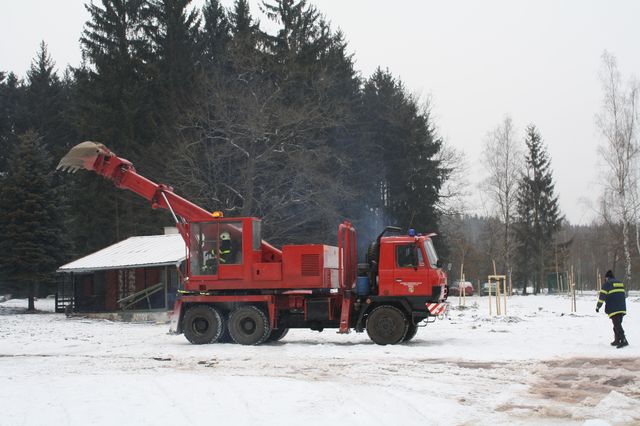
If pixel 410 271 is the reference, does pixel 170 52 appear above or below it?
above

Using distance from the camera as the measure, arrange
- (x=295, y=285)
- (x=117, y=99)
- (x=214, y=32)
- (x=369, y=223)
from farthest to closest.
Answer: (x=214, y=32) < (x=369, y=223) < (x=117, y=99) < (x=295, y=285)

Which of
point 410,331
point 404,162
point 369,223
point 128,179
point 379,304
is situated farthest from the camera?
point 404,162

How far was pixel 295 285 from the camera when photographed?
1730 cm

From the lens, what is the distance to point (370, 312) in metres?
17.3

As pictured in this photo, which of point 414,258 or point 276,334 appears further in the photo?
point 276,334

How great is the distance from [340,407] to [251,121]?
24368mm

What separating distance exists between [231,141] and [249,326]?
53.3 ft

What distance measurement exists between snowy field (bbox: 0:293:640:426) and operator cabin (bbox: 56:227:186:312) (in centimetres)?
959

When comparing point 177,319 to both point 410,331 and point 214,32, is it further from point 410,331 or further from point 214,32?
point 214,32

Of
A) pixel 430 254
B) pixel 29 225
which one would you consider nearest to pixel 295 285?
pixel 430 254

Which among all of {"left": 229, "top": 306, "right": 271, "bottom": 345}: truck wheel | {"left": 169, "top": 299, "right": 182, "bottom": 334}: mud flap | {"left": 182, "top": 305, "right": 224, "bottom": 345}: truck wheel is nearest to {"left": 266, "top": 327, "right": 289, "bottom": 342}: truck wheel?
{"left": 229, "top": 306, "right": 271, "bottom": 345}: truck wheel

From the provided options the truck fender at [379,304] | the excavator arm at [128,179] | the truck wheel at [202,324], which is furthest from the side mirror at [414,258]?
the truck wheel at [202,324]

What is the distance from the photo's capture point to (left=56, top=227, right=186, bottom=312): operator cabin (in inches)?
1166

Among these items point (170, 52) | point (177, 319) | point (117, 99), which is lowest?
point (177, 319)
